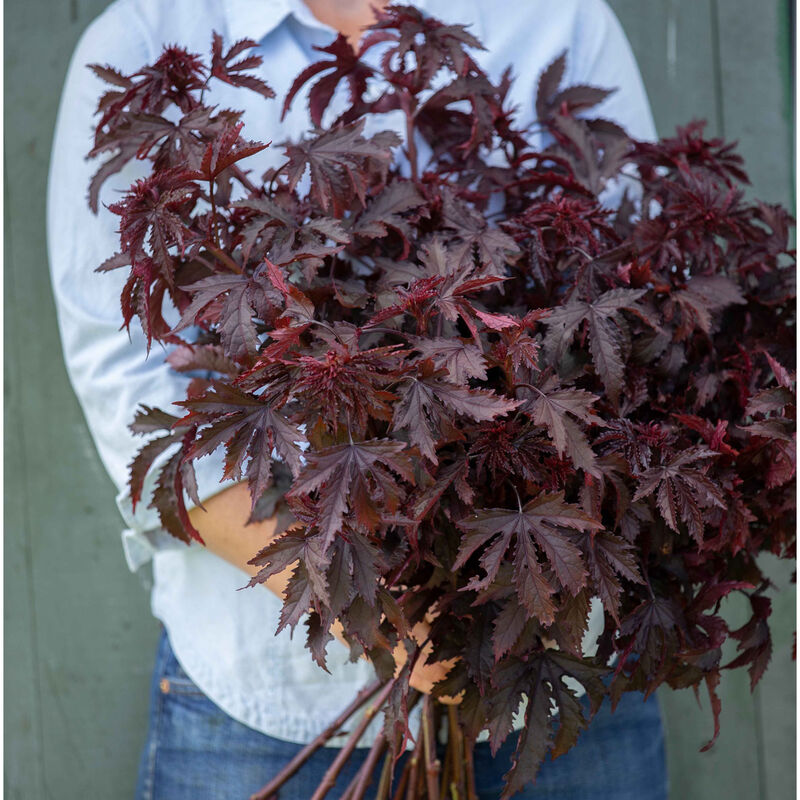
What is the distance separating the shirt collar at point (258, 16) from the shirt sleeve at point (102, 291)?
0.31 feet

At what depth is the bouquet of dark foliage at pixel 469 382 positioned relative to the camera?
50 centimetres

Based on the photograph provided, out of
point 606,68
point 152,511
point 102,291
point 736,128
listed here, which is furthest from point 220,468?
point 736,128

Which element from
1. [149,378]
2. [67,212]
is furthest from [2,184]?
[149,378]

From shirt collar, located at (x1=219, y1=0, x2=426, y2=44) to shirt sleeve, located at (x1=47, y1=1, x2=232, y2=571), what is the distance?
9 cm

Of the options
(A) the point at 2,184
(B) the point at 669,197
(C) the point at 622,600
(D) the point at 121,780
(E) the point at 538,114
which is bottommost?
(D) the point at 121,780

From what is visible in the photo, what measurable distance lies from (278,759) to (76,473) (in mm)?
648

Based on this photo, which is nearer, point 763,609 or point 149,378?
point 763,609

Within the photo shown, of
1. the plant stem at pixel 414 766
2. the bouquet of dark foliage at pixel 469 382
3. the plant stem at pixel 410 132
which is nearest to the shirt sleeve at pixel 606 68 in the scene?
the bouquet of dark foliage at pixel 469 382

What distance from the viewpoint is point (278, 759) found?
0.89 meters

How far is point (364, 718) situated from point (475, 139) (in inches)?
21.7

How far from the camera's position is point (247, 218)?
1.93ft

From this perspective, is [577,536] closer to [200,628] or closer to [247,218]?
[247,218]

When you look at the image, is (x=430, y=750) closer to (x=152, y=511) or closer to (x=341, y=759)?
(x=341, y=759)

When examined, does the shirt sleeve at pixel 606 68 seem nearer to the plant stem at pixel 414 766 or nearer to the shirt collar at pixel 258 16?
the shirt collar at pixel 258 16
